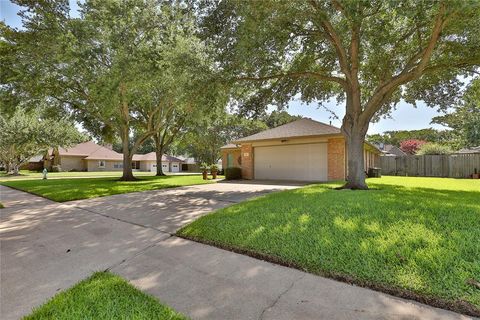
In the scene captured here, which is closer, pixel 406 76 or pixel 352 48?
pixel 406 76

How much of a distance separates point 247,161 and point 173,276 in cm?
1497

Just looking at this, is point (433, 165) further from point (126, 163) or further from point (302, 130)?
point (126, 163)

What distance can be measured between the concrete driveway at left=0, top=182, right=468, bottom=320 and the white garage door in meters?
10.8

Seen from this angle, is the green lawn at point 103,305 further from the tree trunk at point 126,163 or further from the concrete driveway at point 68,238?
the tree trunk at point 126,163

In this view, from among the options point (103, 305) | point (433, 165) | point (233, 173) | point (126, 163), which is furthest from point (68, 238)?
point (433, 165)

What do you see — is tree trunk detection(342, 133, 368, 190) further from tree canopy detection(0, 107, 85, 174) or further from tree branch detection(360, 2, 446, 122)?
tree canopy detection(0, 107, 85, 174)

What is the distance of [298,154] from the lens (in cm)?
1588

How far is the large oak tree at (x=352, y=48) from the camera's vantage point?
7.19 meters

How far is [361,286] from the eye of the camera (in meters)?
2.90

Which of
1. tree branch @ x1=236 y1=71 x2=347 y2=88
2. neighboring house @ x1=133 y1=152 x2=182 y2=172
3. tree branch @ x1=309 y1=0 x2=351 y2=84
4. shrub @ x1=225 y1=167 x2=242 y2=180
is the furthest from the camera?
neighboring house @ x1=133 y1=152 x2=182 y2=172

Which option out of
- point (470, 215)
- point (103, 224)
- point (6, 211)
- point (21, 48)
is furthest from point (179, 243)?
point (21, 48)

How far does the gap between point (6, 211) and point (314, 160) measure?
13.3 meters

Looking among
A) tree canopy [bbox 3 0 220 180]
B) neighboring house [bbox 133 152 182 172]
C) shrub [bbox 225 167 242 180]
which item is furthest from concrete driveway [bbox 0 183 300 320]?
neighboring house [bbox 133 152 182 172]

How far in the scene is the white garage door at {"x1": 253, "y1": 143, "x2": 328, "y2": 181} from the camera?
15.0 meters
